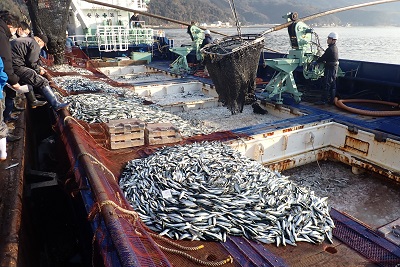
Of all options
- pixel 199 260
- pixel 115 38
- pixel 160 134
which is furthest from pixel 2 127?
pixel 115 38

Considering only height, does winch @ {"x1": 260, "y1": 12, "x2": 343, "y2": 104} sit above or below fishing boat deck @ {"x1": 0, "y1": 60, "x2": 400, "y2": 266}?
above

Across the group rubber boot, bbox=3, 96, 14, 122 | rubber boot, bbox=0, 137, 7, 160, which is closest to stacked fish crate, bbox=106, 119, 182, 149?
rubber boot, bbox=0, 137, 7, 160

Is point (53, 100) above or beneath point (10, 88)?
beneath

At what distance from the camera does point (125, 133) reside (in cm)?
595

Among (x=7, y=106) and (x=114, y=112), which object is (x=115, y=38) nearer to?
(x=114, y=112)

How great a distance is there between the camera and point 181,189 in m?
4.24

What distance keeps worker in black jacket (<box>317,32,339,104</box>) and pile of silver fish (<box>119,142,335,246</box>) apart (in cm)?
503

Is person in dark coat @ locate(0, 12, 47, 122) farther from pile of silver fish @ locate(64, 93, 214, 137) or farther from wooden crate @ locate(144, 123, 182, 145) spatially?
wooden crate @ locate(144, 123, 182, 145)

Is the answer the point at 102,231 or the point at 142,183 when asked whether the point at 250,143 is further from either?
the point at 102,231

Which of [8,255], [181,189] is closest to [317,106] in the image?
[181,189]

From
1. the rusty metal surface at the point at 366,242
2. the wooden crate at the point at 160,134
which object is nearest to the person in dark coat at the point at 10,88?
the wooden crate at the point at 160,134

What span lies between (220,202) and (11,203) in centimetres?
251

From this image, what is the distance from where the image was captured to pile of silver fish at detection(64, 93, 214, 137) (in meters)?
6.85

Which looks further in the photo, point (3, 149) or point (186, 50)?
point (186, 50)
